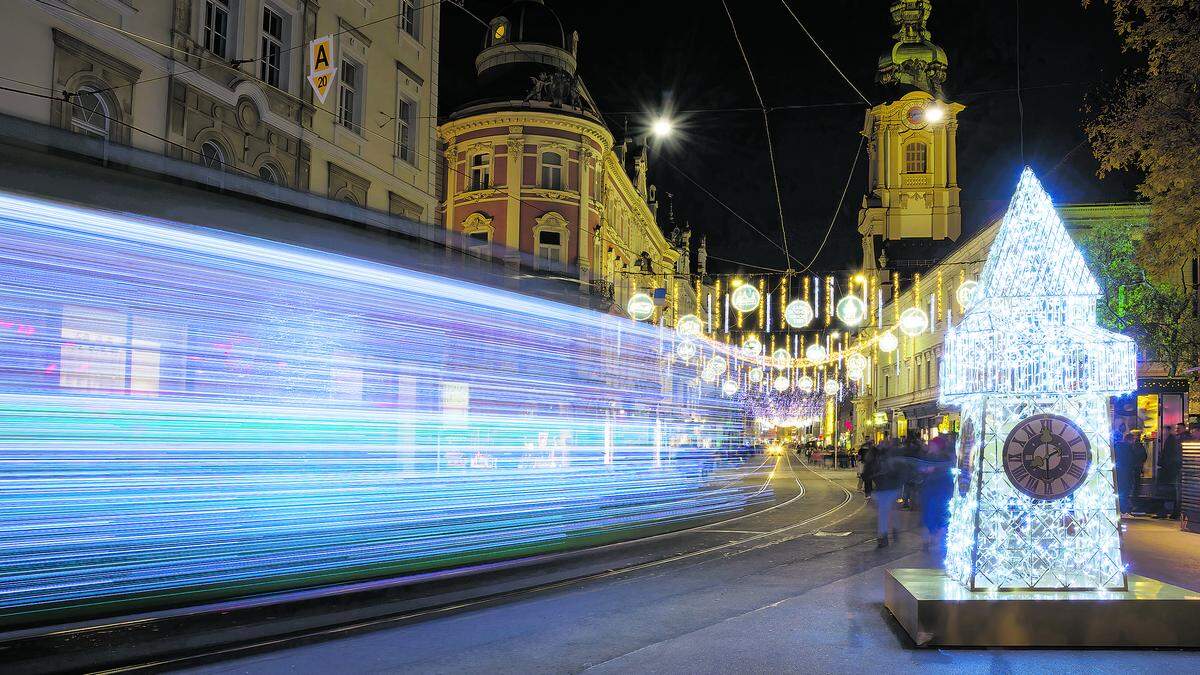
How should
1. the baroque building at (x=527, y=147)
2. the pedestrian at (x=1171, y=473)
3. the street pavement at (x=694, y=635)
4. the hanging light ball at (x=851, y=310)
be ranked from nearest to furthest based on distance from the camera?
the street pavement at (x=694, y=635) < the pedestrian at (x=1171, y=473) < the hanging light ball at (x=851, y=310) < the baroque building at (x=527, y=147)

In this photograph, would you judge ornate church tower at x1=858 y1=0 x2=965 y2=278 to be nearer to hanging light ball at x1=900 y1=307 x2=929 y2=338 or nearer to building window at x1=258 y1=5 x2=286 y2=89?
hanging light ball at x1=900 y1=307 x2=929 y2=338

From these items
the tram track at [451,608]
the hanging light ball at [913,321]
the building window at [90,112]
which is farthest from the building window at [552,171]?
the building window at [90,112]

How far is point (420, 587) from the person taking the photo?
11.4 meters

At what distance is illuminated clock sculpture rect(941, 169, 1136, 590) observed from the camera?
26.5 feet

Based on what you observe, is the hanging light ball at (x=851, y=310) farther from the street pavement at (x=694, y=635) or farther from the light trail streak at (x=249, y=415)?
the light trail streak at (x=249, y=415)

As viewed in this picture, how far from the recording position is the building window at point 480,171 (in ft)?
141

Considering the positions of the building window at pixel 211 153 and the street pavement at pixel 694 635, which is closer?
the street pavement at pixel 694 635

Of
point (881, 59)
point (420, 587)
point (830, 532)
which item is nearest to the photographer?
point (420, 587)

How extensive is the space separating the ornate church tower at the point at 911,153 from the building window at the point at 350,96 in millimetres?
51120

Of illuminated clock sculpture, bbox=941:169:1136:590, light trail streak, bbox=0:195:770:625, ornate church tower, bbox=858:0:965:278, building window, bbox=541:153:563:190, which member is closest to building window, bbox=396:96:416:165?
light trail streak, bbox=0:195:770:625

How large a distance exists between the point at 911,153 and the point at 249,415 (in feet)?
220

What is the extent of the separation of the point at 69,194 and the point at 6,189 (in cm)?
50

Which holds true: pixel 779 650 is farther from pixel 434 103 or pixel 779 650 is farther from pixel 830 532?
pixel 434 103

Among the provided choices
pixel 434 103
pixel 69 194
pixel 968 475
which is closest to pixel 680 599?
pixel 968 475
